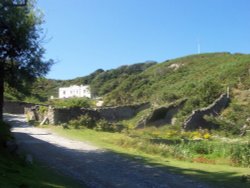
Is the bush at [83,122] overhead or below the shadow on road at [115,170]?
overhead

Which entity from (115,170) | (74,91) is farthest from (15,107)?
(74,91)

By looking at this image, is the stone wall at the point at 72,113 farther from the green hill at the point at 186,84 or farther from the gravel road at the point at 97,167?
the gravel road at the point at 97,167

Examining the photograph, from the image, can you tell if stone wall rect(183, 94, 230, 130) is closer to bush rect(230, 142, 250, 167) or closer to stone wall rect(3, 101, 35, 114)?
bush rect(230, 142, 250, 167)

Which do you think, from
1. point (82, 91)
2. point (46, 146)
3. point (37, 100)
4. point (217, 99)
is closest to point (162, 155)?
point (46, 146)

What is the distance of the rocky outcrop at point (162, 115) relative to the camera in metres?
45.9

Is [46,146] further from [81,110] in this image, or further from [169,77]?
[169,77]

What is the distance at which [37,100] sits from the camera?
64.2 meters

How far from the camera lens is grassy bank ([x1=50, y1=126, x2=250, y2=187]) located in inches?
606

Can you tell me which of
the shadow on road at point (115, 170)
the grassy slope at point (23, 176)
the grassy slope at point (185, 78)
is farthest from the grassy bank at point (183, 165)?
the grassy slope at point (185, 78)

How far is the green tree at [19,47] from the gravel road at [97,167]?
3.47m

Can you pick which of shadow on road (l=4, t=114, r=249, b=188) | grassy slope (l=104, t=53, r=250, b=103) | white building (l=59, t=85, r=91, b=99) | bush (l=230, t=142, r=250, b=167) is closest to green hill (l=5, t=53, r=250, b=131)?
grassy slope (l=104, t=53, r=250, b=103)

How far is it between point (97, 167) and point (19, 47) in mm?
9333

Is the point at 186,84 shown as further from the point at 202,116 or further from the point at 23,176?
the point at 23,176

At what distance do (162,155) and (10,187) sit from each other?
12.6m
